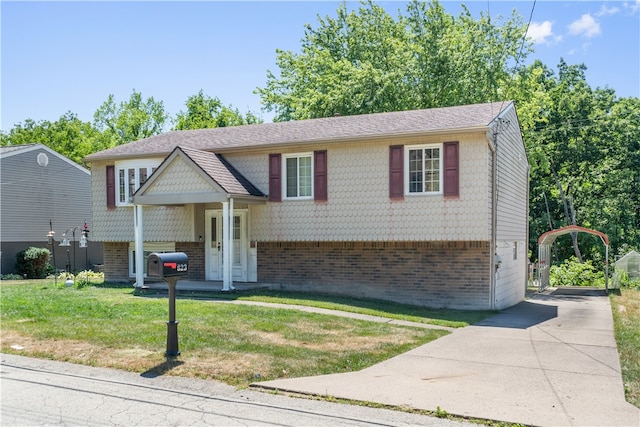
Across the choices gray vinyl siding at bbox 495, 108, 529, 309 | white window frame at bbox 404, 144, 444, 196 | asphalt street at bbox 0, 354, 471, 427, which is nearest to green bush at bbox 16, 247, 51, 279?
white window frame at bbox 404, 144, 444, 196

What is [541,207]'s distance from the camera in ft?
130

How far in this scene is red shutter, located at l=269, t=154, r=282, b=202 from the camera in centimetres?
1762

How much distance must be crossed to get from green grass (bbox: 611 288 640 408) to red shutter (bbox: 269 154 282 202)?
958cm

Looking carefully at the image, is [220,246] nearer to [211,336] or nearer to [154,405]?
[211,336]

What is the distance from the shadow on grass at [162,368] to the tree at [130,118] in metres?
44.2

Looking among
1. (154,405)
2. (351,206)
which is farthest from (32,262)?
(154,405)

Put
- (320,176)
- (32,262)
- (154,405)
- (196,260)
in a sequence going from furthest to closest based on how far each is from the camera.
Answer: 1. (32,262)
2. (196,260)
3. (320,176)
4. (154,405)

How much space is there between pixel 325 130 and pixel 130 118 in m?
36.4

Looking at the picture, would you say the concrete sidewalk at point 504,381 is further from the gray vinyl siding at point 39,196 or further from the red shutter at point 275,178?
the gray vinyl siding at point 39,196

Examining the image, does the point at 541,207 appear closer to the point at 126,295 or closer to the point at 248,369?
the point at 126,295

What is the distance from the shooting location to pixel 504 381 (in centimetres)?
756

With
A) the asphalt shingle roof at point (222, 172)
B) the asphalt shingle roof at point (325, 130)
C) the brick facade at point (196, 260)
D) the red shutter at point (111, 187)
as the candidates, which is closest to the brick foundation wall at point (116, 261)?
the red shutter at point (111, 187)

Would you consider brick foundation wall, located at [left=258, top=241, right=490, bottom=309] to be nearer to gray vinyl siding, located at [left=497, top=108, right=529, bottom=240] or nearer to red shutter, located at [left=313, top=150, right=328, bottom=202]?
red shutter, located at [left=313, top=150, right=328, bottom=202]

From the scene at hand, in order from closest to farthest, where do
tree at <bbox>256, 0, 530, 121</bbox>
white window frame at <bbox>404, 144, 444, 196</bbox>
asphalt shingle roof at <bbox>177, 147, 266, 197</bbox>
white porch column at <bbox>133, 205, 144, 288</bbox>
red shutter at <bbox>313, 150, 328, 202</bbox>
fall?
white window frame at <bbox>404, 144, 444, 196</bbox>, asphalt shingle roof at <bbox>177, 147, 266, 197</bbox>, red shutter at <bbox>313, 150, 328, 202</bbox>, white porch column at <bbox>133, 205, 144, 288</bbox>, tree at <bbox>256, 0, 530, 121</bbox>
